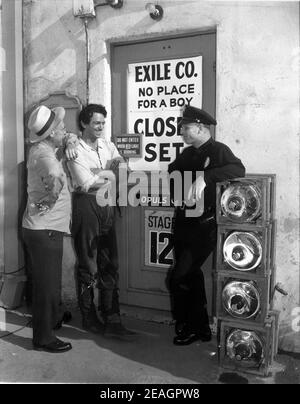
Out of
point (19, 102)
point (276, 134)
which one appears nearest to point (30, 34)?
point (19, 102)

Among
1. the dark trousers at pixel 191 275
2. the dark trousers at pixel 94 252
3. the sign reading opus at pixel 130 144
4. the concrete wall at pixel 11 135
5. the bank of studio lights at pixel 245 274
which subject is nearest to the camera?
the bank of studio lights at pixel 245 274

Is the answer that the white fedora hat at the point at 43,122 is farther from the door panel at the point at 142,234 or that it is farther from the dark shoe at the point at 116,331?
the dark shoe at the point at 116,331

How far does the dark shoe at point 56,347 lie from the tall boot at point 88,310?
0.40 m

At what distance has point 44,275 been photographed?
3920mm

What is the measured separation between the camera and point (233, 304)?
3.56 meters

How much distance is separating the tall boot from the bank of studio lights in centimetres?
137

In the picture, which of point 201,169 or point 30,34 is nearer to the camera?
point 201,169

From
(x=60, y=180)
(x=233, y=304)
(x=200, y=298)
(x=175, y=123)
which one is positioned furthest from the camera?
(x=175, y=123)

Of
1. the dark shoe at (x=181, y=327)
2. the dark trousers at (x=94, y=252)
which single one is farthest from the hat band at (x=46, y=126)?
the dark shoe at (x=181, y=327)

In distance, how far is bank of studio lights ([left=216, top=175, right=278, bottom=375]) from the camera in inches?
136

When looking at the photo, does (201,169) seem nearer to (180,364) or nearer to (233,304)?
(233,304)

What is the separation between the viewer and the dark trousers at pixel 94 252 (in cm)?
429
